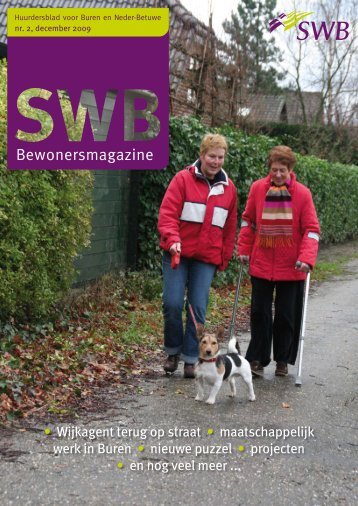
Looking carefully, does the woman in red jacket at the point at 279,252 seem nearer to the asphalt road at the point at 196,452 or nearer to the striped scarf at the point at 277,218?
the striped scarf at the point at 277,218

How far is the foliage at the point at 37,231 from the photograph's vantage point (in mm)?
6742

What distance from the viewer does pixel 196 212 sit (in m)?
6.34

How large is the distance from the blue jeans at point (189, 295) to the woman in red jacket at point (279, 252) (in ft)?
1.49

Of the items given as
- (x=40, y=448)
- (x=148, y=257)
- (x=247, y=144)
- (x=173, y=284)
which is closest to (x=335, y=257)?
(x=247, y=144)

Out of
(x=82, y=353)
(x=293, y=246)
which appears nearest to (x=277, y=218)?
(x=293, y=246)

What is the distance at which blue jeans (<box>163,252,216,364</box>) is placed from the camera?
643 cm

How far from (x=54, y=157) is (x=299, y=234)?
2.55 metres

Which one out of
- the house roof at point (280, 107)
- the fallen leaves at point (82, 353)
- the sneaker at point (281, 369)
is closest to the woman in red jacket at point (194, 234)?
the fallen leaves at point (82, 353)

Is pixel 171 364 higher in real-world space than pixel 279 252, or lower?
lower

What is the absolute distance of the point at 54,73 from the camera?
8.56 metres

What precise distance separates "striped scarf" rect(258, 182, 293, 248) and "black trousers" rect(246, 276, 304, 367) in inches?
14.3

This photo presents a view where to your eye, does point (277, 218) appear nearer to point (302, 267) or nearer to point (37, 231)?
point (302, 267)

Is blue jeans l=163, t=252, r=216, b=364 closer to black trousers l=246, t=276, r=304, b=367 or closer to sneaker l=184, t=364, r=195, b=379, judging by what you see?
sneaker l=184, t=364, r=195, b=379

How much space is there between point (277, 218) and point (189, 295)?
→ 3.15 feet
